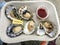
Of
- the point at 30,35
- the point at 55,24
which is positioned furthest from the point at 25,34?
the point at 55,24

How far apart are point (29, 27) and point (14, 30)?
0.22 ft

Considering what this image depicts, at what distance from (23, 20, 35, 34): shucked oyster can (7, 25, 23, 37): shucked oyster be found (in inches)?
0.9

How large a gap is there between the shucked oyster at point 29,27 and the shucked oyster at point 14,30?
0.02 metres

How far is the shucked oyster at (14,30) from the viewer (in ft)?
1.94

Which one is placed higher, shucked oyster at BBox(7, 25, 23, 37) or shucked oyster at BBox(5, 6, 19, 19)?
shucked oyster at BBox(5, 6, 19, 19)

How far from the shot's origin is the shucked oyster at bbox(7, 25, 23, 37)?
59cm

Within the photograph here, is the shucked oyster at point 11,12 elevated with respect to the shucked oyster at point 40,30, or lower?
elevated

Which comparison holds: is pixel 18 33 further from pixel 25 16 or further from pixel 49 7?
pixel 49 7

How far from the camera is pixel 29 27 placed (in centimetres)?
61

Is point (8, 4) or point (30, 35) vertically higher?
point (8, 4)

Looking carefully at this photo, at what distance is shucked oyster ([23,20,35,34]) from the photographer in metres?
0.60

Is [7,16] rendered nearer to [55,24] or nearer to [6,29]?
[6,29]

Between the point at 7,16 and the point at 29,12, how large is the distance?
10 cm

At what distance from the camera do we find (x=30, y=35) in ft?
1.94
